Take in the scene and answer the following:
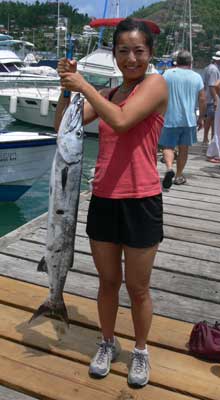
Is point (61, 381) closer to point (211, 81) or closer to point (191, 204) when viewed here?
point (191, 204)

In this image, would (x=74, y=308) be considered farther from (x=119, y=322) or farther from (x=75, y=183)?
(x=75, y=183)

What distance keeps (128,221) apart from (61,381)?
0.92m

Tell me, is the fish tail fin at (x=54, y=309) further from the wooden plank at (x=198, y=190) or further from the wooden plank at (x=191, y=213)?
the wooden plank at (x=198, y=190)

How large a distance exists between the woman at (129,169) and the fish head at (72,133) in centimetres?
10

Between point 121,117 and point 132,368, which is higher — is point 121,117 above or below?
above

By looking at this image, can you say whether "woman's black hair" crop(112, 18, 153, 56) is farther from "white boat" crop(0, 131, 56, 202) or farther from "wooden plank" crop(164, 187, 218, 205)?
"white boat" crop(0, 131, 56, 202)

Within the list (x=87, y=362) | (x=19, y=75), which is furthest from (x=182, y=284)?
(x=19, y=75)

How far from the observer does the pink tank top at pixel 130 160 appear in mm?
2295

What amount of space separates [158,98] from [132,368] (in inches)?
54.2

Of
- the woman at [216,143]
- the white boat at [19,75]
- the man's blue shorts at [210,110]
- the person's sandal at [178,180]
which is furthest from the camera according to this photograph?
the white boat at [19,75]

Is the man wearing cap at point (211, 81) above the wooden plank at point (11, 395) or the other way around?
above

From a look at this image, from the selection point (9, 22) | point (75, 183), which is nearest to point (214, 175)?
point (75, 183)

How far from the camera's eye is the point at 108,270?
2473 millimetres

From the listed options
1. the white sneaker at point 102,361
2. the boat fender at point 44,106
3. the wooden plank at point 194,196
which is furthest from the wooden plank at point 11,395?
the boat fender at point 44,106
